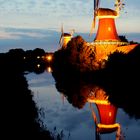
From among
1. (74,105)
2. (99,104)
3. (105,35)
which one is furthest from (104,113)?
(105,35)

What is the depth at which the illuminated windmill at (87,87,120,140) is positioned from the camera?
18169mm

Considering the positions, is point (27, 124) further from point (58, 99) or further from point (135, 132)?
point (58, 99)

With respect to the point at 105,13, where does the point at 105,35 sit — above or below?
below

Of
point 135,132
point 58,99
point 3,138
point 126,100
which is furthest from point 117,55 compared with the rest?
point 3,138

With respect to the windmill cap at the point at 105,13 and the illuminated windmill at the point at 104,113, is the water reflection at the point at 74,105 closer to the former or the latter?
the illuminated windmill at the point at 104,113

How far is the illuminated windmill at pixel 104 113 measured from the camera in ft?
59.6

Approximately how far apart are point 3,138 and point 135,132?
732 cm

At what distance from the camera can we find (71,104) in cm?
2652

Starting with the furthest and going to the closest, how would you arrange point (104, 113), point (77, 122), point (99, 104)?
point (99, 104) → point (104, 113) → point (77, 122)

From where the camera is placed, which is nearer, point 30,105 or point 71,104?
point 30,105

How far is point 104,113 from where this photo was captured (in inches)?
905

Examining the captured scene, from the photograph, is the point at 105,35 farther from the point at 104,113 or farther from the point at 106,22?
the point at 104,113

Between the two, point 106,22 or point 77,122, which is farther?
point 106,22

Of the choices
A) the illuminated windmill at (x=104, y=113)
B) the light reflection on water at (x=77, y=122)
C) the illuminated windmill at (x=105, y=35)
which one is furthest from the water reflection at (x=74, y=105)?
the illuminated windmill at (x=105, y=35)
